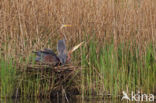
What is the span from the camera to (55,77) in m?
6.41

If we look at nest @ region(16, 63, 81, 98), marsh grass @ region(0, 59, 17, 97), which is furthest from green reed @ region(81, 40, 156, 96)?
marsh grass @ region(0, 59, 17, 97)

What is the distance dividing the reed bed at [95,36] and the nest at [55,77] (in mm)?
151

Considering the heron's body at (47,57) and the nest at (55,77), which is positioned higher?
the heron's body at (47,57)

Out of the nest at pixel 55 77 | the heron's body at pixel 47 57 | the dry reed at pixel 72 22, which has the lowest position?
the nest at pixel 55 77

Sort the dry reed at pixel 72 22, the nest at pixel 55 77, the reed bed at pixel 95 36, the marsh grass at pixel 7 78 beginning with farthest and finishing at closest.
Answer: the dry reed at pixel 72 22 → the reed bed at pixel 95 36 → the nest at pixel 55 77 → the marsh grass at pixel 7 78

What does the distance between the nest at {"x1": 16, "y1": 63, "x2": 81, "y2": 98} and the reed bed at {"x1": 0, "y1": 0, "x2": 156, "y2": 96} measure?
15cm

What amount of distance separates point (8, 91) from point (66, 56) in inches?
40.9

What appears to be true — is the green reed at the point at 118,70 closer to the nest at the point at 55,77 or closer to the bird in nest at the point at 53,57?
the nest at the point at 55,77

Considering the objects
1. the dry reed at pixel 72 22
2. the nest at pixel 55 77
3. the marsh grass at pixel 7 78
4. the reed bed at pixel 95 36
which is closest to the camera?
the marsh grass at pixel 7 78

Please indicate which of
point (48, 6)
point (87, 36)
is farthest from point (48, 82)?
point (48, 6)

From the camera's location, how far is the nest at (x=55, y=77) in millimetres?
6293

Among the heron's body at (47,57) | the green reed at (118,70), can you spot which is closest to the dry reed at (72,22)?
the green reed at (118,70)

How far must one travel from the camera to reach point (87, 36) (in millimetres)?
7160

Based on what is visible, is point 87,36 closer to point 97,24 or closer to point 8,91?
point 97,24
